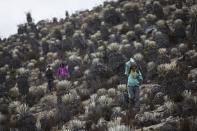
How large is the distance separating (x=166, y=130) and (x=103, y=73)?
14.5 metres

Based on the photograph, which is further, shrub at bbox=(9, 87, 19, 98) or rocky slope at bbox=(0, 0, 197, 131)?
shrub at bbox=(9, 87, 19, 98)

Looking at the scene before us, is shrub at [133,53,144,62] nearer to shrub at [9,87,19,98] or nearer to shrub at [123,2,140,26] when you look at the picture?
shrub at [9,87,19,98]

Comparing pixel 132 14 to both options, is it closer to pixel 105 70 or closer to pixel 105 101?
pixel 105 70

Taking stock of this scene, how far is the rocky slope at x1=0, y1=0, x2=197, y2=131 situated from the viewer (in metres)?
Answer: 15.5

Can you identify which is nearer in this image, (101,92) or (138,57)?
(101,92)

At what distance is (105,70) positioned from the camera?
25.8m

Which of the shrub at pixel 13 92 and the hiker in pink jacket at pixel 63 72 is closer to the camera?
the shrub at pixel 13 92

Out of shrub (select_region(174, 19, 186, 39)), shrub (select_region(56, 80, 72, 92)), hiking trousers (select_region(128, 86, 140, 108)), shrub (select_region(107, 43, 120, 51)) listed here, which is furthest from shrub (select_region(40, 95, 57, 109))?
shrub (select_region(174, 19, 186, 39))

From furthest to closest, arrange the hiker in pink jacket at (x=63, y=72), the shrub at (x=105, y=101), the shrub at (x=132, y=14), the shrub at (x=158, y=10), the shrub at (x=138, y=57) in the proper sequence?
1. the shrub at (x=132, y=14)
2. the shrub at (x=158, y=10)
3. the hiker in pink jacket at (x=63, y=72)
4. the shrub at (x=138, y=57)
5. the shrub at (x=105, y=101)

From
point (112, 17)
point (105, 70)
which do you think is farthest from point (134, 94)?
point (112, 17)

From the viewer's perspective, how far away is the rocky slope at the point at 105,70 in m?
15.5

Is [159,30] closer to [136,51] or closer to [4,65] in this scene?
[136,51]

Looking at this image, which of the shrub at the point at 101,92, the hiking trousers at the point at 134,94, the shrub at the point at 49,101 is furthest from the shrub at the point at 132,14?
the hiking trousers at the point at 134,94

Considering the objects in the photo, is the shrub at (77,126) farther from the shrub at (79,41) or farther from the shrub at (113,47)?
the shrub at (79,41)
